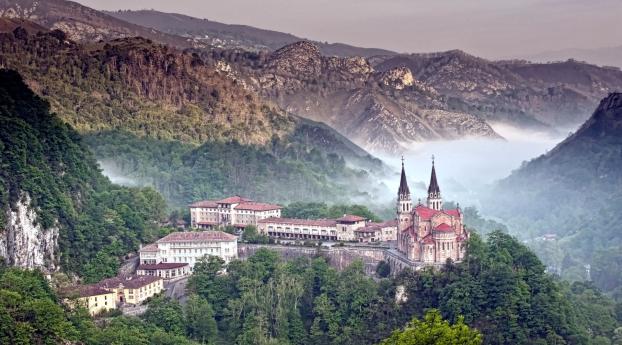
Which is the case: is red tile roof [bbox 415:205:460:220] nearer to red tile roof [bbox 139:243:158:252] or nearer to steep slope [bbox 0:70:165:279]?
red tile roof [bbox 139:243:158:252]

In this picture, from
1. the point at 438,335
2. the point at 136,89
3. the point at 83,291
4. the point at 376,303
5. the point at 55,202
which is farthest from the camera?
the point at 136,89

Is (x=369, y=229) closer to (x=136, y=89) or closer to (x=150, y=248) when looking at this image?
(x=150, y=248)

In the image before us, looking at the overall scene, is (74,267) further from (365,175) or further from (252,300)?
(365,175)

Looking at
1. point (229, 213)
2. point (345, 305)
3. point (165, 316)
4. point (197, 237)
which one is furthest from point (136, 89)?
point (345, 305)

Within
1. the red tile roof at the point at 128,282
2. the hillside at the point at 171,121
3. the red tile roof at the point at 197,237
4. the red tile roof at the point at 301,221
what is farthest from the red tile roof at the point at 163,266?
the hillside at the point at 171,121

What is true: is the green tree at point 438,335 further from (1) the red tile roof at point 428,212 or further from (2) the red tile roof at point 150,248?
(2) the red tile roof at point 150,248

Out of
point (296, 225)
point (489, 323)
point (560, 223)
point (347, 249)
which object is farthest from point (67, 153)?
point (560, 223)
